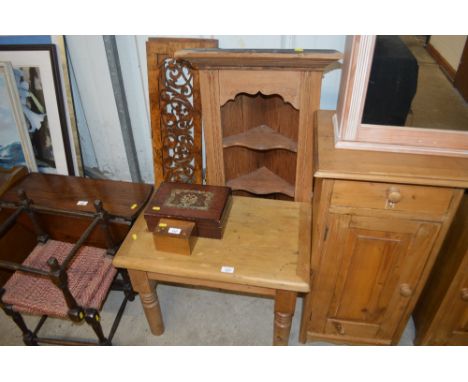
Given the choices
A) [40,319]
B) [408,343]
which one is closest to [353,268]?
[408,343]

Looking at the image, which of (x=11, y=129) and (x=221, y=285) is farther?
(x=11, y=129)

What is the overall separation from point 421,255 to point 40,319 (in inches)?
89.2

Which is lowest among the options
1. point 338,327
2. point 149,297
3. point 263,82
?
point 338,327

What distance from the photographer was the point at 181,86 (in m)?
1.89

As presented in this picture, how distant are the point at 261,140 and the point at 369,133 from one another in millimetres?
613

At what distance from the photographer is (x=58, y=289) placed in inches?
69.8

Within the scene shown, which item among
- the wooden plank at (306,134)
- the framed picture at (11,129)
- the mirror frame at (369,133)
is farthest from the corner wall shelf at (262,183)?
the framed picture at (11,129)

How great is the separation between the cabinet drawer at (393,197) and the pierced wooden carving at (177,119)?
38.5 inches

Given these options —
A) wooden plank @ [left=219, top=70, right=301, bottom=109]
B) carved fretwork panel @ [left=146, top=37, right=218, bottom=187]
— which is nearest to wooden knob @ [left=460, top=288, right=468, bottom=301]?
wooden plank @ [left=219, top=70, right=301, bottom=109]

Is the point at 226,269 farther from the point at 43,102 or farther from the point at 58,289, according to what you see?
the point at 43,102

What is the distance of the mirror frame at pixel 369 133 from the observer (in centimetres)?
130

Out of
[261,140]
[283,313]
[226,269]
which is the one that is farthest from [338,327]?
[261,140]

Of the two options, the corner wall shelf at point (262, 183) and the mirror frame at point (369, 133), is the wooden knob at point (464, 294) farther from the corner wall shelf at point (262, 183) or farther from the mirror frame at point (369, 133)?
the corner wall shelf at point (262, 183)
